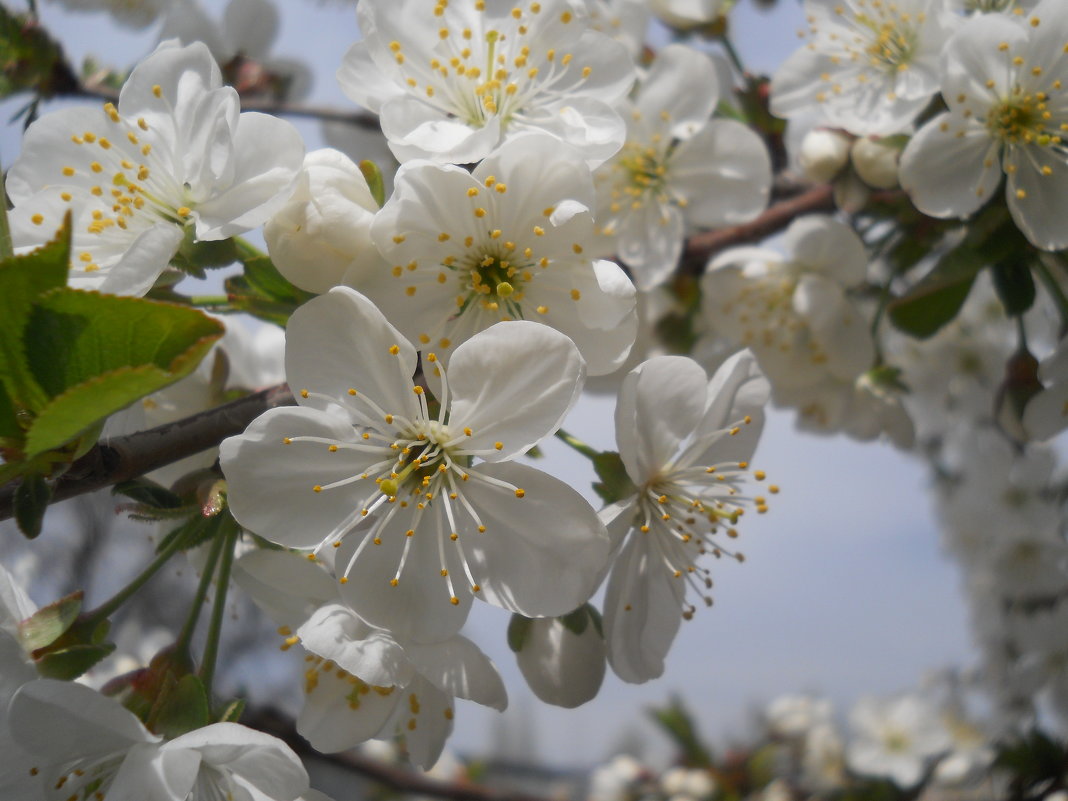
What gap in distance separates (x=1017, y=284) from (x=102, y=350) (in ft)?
3.75

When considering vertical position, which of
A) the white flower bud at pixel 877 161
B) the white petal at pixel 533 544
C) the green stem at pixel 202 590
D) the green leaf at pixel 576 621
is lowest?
the green stem at pixel 202 590

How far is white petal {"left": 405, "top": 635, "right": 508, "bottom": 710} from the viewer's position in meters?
0.89

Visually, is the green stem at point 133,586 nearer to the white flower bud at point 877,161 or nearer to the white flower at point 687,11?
the white flower bud at point 877,161

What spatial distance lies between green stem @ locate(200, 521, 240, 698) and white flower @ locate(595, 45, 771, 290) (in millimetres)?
702

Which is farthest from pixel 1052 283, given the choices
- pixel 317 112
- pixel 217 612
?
pixel 317 112

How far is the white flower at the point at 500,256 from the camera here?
0.86 meters

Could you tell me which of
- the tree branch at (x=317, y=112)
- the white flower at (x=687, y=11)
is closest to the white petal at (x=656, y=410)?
the white flower at (x=687, y=11)

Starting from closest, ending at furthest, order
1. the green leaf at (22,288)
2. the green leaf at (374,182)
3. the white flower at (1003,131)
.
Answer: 1. the green leaf at (22,288)
2. the green leaf at (374,182)
3. the white flower at (1003,131)

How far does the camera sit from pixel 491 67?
1063 millimetres

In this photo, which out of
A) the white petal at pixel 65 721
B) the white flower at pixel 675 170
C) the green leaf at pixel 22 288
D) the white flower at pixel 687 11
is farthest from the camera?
the white flower at pixel 687 11

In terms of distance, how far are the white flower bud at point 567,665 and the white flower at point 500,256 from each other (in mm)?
306

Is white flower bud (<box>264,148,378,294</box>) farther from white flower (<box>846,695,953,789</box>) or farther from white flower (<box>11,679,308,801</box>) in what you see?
white flower (<box>846,695,953,789</box>)

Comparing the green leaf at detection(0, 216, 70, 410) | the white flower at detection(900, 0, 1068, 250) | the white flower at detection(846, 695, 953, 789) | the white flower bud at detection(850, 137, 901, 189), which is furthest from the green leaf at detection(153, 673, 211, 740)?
the white flower at detection(846, 695, 953, 789)

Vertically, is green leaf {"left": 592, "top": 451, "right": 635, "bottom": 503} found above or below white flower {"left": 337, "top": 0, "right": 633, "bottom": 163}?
below
